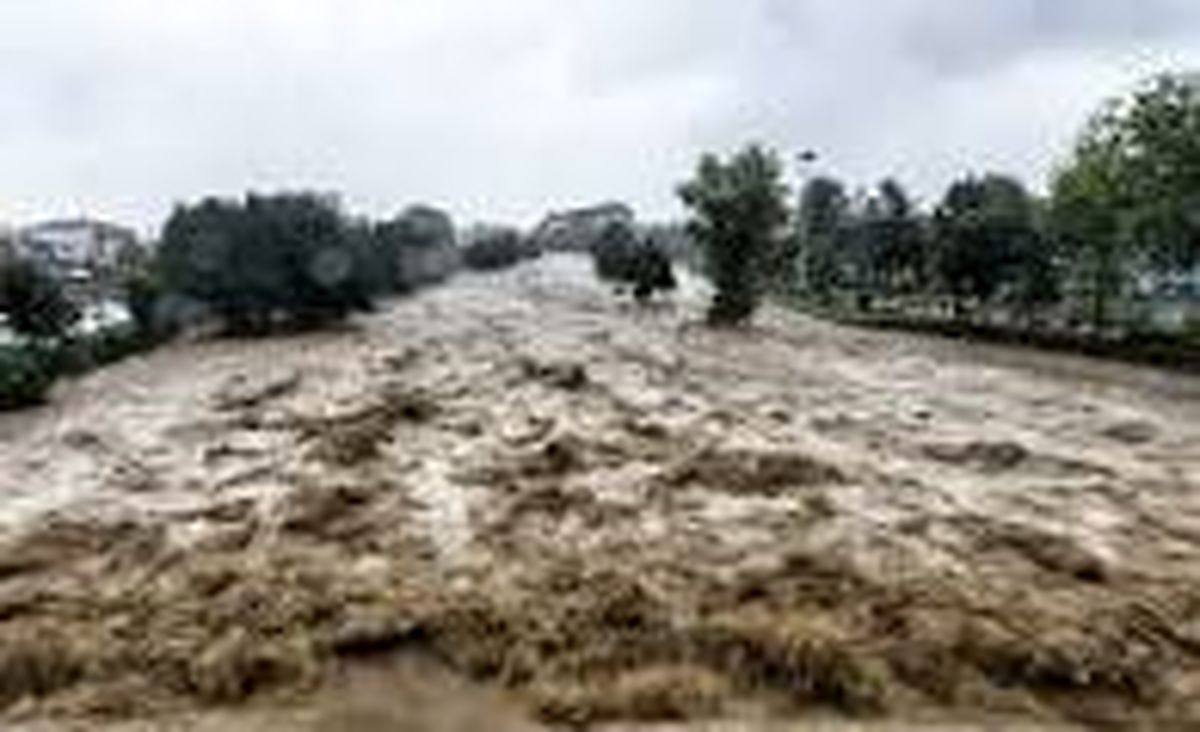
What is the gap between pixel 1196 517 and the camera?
30.6m

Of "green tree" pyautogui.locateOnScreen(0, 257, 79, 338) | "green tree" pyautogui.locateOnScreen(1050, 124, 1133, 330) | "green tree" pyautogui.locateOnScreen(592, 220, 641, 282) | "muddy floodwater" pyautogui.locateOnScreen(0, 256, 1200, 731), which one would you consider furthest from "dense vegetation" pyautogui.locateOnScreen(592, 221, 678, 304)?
"muddy floodwater" pyautogui.locateOnScreen(0, 256, 1200, 731)

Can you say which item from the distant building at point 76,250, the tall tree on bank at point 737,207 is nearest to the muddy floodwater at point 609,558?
the tall tree on bank at point 737,207

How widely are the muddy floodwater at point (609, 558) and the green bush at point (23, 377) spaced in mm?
3774

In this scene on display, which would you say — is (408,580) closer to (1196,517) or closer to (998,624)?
(998,624)

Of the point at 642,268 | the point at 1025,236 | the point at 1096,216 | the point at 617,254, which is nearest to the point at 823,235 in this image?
the point at 617,254

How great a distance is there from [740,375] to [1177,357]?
16041mm

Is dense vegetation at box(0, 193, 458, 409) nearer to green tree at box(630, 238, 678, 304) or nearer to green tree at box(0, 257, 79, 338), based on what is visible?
green tree at box(0, 257, 79, 338)

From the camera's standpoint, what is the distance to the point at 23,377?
5947 centimetres

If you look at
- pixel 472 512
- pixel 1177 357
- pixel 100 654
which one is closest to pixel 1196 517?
pixel 472 512

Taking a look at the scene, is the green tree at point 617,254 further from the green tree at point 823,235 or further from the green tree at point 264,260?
the green tree at point 264,260

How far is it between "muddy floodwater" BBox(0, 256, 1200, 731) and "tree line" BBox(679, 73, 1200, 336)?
691 inches

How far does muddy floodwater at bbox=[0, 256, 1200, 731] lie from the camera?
20109 millimetres

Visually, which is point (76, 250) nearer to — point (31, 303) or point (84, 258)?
point (84, 258)

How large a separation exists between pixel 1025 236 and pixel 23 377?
163ft
